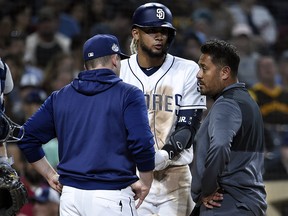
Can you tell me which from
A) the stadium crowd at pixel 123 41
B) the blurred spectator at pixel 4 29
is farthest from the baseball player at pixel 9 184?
the blurred spectator at pixel 4 29

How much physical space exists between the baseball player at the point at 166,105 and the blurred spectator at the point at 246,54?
3.99 meters

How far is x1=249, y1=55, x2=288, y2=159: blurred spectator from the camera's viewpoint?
7.86 meters

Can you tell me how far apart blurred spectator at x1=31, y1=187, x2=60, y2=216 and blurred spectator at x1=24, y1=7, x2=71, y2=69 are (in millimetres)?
2745

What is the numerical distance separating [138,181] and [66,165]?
39 centimetres

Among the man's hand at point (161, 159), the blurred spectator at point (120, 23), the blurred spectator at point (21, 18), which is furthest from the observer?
the blurred spectator at point (21, 18)

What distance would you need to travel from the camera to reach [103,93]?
422 centimetres

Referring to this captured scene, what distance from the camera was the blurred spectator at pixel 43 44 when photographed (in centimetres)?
905

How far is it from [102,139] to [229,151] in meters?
0.66

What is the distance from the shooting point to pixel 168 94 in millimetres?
4934

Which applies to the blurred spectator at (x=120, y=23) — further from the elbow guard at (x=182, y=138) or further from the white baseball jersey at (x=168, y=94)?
the elbow guard at (x=182, y=138)

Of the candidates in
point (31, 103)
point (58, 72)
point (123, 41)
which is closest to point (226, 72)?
point (31, 103)

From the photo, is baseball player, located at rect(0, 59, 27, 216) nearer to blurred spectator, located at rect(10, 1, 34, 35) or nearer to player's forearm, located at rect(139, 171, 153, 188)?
player's forearm, located at rect(139, 171, 153, 188)

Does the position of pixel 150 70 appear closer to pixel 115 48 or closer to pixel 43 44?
pixel 115 48

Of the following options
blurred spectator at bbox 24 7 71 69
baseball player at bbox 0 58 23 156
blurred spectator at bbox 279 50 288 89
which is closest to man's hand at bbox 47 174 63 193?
baseball player at bbox 0 58 23 156
